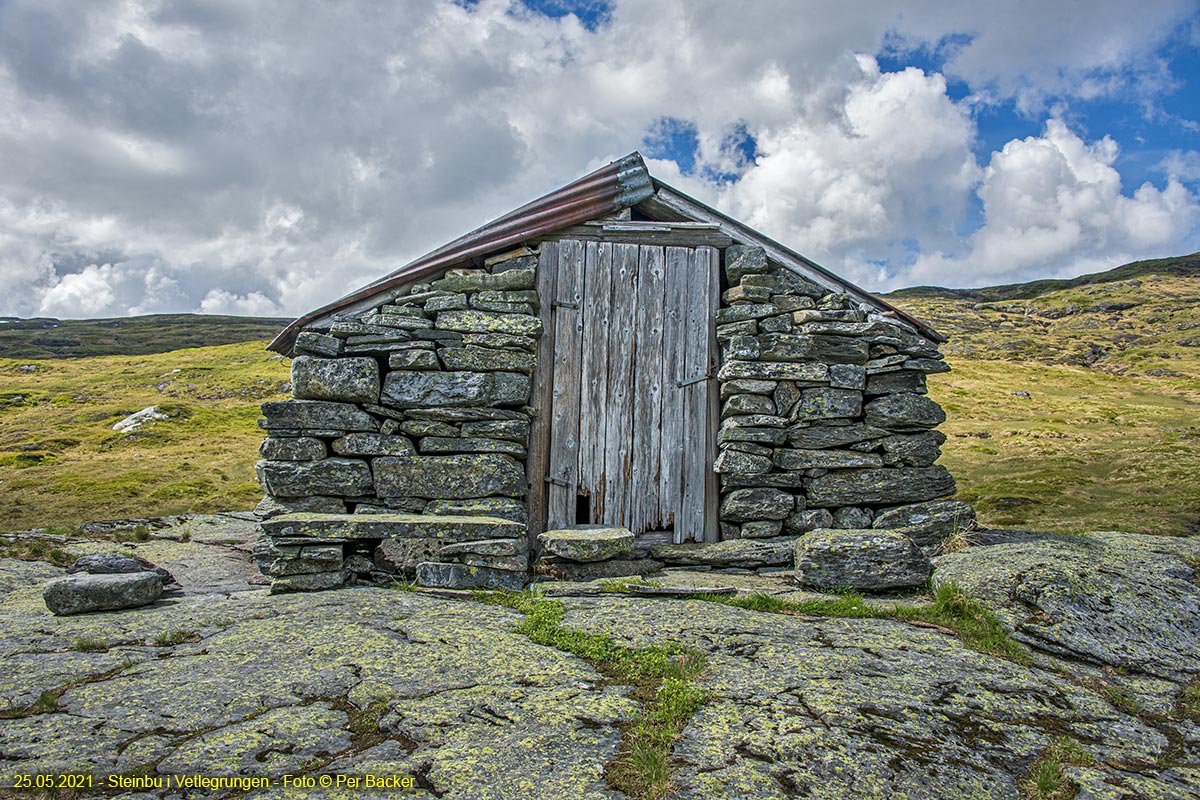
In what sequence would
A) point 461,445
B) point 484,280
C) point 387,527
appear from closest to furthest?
point 387,527, point 461,445, point 484,280

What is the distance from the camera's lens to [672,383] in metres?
9.14

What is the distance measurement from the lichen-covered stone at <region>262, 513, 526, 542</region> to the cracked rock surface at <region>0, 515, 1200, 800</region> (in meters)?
0.67

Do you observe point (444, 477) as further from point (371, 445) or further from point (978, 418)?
point (978, 418)

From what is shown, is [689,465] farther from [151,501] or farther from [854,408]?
[151,501]

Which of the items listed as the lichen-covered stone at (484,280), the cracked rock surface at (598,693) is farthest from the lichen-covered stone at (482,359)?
the cracked rock surface at (598,693)

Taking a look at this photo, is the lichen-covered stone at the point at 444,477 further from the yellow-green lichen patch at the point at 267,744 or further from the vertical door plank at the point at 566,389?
the yellow-green lichen patch at the point at 267,744

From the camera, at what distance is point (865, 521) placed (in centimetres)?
852

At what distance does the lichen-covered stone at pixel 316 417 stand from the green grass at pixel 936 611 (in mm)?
4457

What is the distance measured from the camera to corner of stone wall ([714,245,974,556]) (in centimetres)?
856

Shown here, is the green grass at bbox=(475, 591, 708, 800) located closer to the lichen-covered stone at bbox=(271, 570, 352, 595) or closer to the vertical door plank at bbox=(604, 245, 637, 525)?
the lichen-covered stone at bbox=(271, 570, 352, 595)

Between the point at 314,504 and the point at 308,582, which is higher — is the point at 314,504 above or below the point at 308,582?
above

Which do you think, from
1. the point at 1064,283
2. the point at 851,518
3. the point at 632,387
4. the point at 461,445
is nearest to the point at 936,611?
the point at 851,518

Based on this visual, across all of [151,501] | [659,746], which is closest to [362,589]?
[659,746]

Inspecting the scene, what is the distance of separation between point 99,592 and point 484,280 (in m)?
5.24
